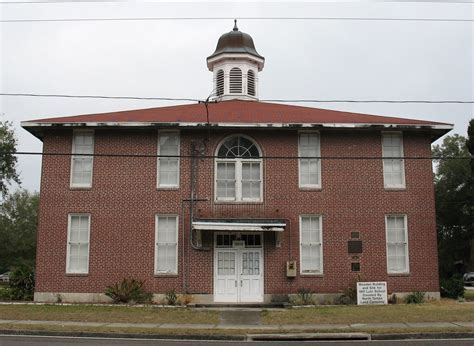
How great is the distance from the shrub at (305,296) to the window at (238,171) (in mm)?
3946

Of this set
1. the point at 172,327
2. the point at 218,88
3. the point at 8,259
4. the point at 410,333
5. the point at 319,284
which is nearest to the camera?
the point at 410,333

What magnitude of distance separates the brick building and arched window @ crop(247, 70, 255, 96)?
6602 mm

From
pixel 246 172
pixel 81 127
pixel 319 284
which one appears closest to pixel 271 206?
pixel 246 172

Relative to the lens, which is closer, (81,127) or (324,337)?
(324,337)

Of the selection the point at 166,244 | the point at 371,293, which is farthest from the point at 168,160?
the point at 371,293

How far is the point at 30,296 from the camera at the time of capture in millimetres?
22750

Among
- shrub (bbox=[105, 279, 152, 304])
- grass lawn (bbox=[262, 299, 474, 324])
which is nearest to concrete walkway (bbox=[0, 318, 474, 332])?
grass lawn (bbox=[262, 299, 474, 324])

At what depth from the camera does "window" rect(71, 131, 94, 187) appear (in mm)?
22828

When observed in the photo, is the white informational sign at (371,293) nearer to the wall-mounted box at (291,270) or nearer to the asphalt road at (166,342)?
the wall-mounted box at (291,270)

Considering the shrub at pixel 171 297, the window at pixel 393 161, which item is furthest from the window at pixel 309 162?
the shrub at pixel 171 297

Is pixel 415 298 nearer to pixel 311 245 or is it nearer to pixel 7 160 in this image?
pixel 311 245

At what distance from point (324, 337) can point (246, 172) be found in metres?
9.98

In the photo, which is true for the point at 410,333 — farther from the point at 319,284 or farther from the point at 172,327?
the point at 319,284

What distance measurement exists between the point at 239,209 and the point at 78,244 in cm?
650
